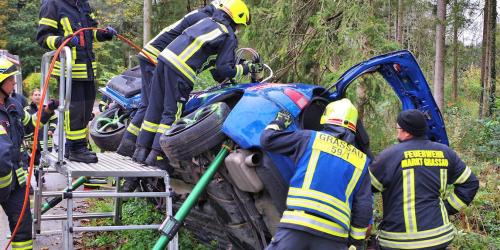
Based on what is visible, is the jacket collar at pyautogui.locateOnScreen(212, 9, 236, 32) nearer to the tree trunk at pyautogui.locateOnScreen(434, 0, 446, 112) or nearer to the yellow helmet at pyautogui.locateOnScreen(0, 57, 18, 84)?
the yellow helmet at pyautogui.locateOnScreen(0, 57, 18, 84)

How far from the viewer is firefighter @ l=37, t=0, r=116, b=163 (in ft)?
16.0

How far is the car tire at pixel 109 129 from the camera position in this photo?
6105 millimetres

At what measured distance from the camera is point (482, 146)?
9703 millimetres

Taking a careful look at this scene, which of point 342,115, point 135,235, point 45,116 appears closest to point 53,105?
point 45,116

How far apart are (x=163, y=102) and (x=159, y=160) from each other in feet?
1.88

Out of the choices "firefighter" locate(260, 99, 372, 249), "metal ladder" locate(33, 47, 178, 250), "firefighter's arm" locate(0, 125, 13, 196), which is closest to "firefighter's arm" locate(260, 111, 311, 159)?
"firefighter" locate(260, 99, 372, 249)

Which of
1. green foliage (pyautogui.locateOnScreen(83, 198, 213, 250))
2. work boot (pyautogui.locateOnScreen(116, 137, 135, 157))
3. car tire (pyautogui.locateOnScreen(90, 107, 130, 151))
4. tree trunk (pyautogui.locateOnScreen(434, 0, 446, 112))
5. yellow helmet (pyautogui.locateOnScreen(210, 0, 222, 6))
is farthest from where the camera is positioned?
tree trunk (pyautogui.locateOnScreen(434, 0, 446, 112))

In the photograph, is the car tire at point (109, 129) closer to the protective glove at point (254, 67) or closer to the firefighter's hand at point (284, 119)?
the protective glove at point (254, 67)

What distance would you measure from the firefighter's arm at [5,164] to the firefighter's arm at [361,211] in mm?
2881

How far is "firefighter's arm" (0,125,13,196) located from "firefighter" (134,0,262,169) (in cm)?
111

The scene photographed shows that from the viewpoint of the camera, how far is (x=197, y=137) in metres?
3.87

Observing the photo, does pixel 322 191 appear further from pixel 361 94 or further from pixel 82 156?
pixel 361 94

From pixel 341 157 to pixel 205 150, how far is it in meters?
1.07

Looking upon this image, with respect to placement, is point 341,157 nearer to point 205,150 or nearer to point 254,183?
point 254,183
